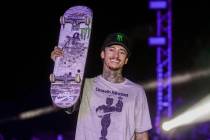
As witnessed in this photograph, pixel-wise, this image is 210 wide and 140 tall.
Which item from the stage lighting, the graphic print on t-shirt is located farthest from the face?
the stage lighting

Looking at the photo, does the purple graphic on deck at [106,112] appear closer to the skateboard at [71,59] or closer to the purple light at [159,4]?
the skateboard at [71,59]

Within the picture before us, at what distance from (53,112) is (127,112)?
19.0ft

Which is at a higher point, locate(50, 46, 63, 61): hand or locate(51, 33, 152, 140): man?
locate(50, 46, 63, 61): hand

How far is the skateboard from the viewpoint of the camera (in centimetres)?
260

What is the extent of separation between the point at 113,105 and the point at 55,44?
524cm

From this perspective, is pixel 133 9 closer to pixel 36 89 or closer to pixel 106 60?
pixel 36 89

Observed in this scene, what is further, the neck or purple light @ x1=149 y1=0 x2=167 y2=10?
purple light @ x1=149 y1=0 x2=167 y2=10

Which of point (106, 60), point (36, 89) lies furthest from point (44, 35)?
point (106, 60)

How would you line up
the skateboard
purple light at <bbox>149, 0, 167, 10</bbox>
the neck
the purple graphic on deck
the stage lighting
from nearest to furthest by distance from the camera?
the purple graphic on deck
the neck
the skateboard
the stage lighting
purple light at <bbox>149, 0, 167, 10</bbox>

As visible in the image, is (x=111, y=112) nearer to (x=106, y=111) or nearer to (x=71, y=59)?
(x=106, y=111)

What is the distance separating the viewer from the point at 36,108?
7871 millimetres

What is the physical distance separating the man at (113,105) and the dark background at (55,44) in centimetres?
435

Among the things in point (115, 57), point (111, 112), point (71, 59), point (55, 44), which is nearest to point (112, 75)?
point (115, 57)

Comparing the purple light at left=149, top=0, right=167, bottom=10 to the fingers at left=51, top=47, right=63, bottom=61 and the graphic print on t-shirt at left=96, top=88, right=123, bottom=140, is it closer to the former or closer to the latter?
the fingers at left=51, top=47, right=63, bottom=61
